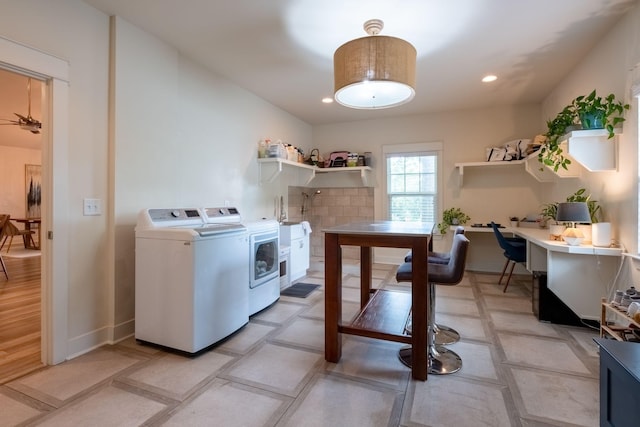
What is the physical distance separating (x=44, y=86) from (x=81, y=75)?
0.84ft

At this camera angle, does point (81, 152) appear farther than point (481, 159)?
No

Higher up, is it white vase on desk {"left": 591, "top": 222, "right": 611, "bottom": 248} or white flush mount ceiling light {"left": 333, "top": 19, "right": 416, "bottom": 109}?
white flush mount ceiling light {"left": 333, "top": 19, "right": 416, "bottom": 109}

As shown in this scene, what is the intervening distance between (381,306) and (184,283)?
157cm

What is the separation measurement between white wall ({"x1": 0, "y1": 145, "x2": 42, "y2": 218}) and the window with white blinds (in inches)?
336

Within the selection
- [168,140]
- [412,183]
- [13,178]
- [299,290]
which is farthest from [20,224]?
[412,183]

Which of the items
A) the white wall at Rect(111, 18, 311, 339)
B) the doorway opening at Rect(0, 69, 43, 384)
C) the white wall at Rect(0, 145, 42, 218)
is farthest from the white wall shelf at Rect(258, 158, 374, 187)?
the white wall at Rect(0, 145, 42, 218)

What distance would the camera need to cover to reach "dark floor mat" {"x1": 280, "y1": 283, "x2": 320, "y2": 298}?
374cm

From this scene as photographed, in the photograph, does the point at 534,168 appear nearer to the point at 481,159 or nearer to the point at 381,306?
the point at 481,159

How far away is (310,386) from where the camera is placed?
1.90 metres

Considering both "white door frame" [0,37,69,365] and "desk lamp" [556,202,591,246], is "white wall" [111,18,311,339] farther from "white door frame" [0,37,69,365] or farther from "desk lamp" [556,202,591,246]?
"desk lamp" [556,202,591,246]

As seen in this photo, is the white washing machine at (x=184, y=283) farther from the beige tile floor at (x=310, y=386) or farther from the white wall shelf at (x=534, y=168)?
the white wall shelf at (x=534, y=168)

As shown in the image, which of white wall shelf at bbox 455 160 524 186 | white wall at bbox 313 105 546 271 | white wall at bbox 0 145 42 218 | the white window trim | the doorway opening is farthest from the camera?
white wall at bbox 0 145 42 218

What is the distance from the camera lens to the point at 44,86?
214 centimetres

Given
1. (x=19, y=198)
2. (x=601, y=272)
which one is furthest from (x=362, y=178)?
(x=19, y=198)
